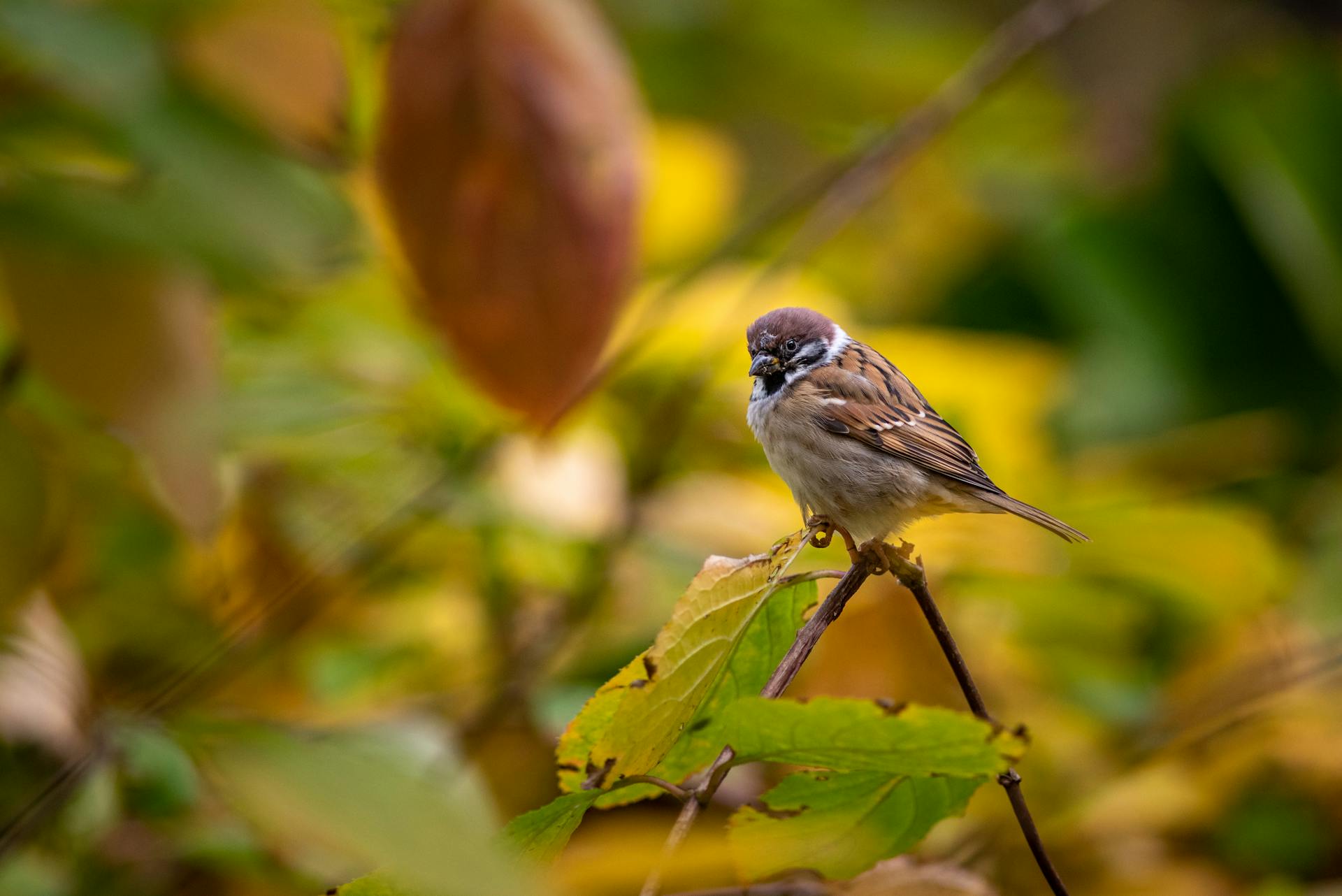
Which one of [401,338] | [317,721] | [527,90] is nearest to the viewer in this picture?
[527,90]

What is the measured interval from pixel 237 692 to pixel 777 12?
63.1 inches

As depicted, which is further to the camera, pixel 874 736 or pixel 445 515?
pixel 445 515

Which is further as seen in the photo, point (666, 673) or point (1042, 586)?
point (1042, 586)

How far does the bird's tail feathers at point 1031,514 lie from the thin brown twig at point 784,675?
0.70 ft

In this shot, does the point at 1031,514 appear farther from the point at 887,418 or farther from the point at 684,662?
the point at 684,662

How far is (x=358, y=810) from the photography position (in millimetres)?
458

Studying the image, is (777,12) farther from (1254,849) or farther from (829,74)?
(1254,849)

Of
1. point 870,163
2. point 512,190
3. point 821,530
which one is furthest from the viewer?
point 870,163

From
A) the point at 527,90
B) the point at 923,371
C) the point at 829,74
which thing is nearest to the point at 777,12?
the point at 829,74

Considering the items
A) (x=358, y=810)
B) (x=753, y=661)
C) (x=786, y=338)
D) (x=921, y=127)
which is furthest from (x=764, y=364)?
(x=921, y=127)

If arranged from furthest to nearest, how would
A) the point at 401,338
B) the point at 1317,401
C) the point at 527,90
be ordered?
the point at 1317,401 → the point at 401,338 → the point at 527,90

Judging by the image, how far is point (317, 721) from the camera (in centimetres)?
118

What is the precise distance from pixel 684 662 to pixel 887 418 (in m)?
0.46

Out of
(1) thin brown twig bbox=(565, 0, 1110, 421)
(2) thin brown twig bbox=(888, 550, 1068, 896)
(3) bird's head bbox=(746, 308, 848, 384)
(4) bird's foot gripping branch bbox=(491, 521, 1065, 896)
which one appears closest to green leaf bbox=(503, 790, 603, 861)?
(4) bird's foot gripping branch bbox=(491, 521, 1065, 896)
